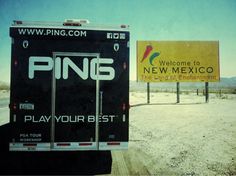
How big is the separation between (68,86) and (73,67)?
0.46 metres

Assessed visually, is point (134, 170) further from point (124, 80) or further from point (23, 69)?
point (23, 69)

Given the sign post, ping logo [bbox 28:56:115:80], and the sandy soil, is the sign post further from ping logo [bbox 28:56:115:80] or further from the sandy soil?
ping logo [bbox 28:56:115:80]

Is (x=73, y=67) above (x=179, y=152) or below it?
above

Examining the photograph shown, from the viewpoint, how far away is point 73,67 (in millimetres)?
5266

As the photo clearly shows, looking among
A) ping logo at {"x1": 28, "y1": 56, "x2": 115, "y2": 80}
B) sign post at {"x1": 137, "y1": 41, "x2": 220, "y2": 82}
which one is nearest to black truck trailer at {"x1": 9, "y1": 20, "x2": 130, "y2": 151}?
ping logo at {"x1": 28, "y1": 56, "x2": 115, "y2": 80}

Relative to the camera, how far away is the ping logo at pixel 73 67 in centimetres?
517

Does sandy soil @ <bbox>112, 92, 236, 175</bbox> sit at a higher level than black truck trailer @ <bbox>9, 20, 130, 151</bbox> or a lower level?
lower

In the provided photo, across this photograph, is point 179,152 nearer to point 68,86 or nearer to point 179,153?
point 179,153

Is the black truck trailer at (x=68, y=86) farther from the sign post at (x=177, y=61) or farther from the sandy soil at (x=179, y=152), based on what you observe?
the sign post at (x=177, y=61)

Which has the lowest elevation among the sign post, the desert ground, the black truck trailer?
the desert ground

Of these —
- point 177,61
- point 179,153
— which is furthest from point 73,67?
point 177,61

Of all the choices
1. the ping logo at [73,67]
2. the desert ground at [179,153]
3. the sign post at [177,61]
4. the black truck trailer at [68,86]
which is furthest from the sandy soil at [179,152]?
the sign post at [177,61]

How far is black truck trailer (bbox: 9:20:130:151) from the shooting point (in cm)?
514

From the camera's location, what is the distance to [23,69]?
16.8 ft
